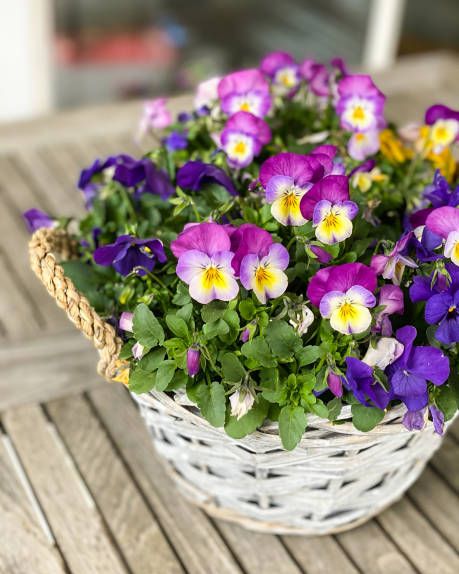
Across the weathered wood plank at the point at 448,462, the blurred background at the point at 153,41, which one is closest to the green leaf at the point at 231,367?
the weathered wood plank at the point at 448,462

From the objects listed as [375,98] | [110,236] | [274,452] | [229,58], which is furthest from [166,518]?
[229,58]

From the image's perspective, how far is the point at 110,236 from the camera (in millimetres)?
1119

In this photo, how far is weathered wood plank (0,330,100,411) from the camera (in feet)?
4.05

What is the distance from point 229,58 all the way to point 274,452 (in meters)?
2.72

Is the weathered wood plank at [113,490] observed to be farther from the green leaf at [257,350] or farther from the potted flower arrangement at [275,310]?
the green leaf at [257,350]

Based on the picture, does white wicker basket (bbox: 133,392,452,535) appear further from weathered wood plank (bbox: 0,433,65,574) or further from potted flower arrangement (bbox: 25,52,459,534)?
weathered wood plank (bbox: 0,433,65,574)

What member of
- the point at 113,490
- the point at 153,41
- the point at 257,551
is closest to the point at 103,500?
the point at 113,490

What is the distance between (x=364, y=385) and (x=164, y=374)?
0.20m

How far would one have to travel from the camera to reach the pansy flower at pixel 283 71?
125cm

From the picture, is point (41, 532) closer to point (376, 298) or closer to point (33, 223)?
point (33, 223)

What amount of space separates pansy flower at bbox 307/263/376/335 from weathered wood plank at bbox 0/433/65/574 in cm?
47

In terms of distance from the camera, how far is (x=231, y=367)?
0.86 meters

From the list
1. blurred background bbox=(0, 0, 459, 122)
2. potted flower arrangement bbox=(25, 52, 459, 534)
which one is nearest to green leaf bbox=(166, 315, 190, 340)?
potted flower arrangement bbox=(25, 52, 459, 534)

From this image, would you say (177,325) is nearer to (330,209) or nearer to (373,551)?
(330,209)
